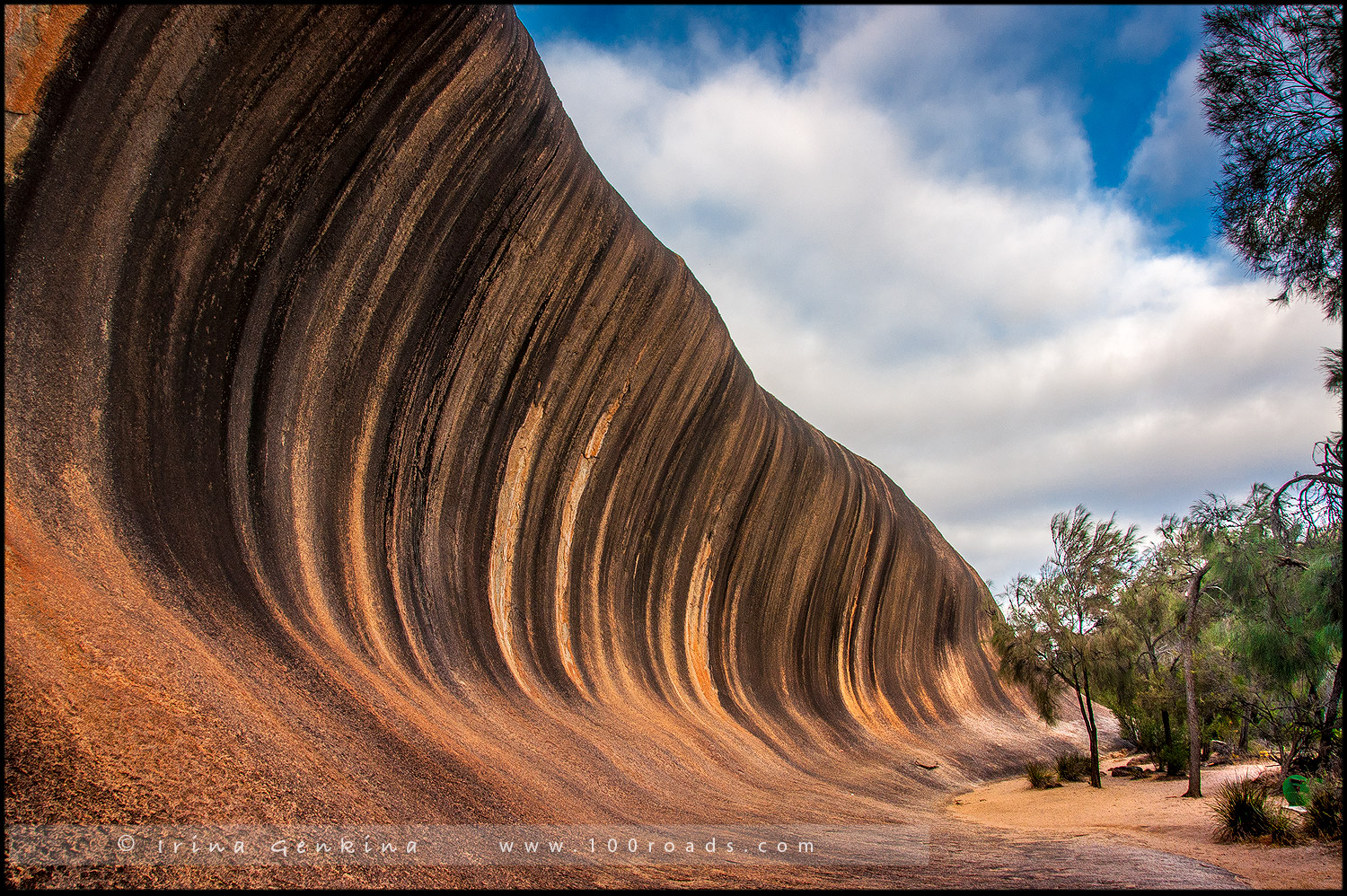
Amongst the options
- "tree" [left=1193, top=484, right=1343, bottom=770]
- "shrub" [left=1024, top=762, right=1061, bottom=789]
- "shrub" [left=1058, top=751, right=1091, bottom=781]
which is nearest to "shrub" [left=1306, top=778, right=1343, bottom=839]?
"tree" [left=1193, top=484, right=1343, bottom=770]

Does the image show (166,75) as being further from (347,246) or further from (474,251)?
(474,251)

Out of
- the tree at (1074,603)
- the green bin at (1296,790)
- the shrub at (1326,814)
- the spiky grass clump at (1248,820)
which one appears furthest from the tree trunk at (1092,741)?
the shrub at (1326,814)

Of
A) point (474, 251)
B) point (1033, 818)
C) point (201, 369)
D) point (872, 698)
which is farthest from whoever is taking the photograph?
point (872, 698)

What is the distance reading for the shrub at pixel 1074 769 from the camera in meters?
20.8

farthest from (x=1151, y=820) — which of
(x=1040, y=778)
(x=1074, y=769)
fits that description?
(x=1074, y=769)

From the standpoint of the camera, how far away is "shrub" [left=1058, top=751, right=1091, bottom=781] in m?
20.8

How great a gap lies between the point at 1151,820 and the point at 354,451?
12.8 m

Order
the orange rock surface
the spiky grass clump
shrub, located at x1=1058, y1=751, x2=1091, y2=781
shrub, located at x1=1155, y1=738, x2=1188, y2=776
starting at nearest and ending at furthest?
the orange rock surface → the spiky grass clump → shrub, located at x1=1155, y1=738, x2=1188, y2=776 → shrub, located at x1=1058, y1=751, x2=1091, y2=781

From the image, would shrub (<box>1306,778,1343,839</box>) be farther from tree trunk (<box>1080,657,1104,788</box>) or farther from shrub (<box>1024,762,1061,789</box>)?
shrub (<box>1024,762,1061,789</box>)

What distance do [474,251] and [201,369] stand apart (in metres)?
4.52

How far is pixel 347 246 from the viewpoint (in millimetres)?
9242

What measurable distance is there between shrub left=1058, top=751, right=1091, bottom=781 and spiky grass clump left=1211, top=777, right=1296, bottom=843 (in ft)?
42.1

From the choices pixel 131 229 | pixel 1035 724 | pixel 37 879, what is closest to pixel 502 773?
pixel 37 879

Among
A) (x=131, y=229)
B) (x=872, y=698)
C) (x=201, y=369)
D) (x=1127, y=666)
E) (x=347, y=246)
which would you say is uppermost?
(x=347, y=246)
